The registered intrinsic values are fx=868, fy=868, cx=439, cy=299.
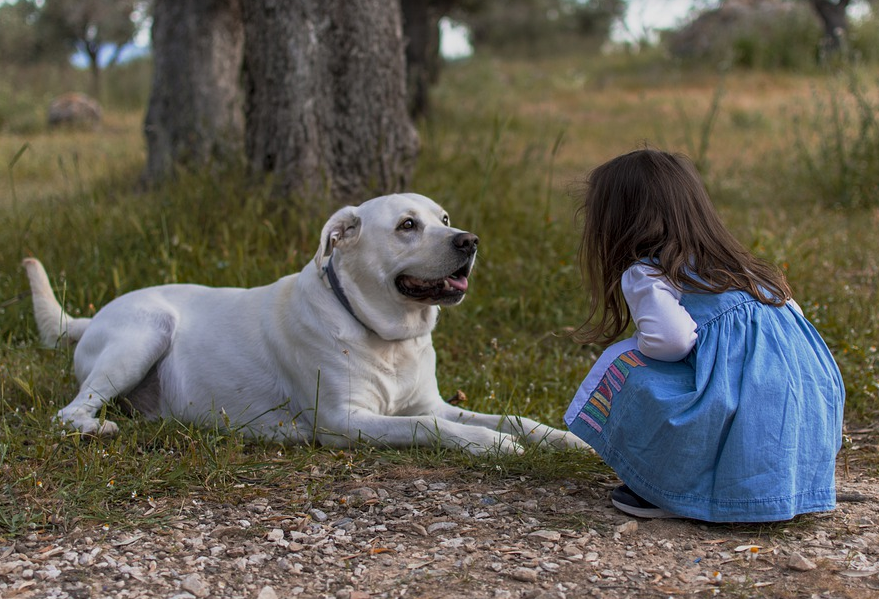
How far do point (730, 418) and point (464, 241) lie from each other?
1.27 metres

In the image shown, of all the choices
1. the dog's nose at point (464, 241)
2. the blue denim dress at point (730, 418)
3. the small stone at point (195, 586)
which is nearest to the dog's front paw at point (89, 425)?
the small stone at point (195, 586)

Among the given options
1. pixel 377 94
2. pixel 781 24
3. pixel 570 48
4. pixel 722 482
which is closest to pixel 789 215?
pixel 377 94

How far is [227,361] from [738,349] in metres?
2.18

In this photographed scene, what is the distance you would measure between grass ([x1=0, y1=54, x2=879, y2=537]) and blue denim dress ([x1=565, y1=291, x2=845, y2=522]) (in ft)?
1.62

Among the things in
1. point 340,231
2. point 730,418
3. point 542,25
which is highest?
point 542,25

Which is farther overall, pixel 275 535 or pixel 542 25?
pixel 542 25

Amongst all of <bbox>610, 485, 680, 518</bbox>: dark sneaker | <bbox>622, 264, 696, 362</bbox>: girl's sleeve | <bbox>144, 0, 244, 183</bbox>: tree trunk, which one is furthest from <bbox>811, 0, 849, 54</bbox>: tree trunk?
<bbox>610, 485, 680, 518</bbox>: dark sneaker

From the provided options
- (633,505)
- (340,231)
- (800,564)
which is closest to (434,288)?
(340,231)

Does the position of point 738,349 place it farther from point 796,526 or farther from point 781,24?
point 781,24

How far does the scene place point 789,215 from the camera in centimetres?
683

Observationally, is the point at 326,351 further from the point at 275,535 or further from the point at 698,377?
the point at 698,377

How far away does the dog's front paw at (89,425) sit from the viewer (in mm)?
3482

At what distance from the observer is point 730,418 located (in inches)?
108

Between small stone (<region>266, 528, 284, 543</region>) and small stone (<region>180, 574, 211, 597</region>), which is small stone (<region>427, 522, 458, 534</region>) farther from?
small stone (<region>180, 574, 211, 597</region>)
